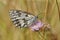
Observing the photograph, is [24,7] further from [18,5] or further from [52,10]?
[52,10]

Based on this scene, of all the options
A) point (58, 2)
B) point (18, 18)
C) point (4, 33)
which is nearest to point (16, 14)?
point (18, 18)

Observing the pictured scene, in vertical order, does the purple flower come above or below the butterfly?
below

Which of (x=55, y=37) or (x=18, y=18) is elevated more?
(x=18, y=18)

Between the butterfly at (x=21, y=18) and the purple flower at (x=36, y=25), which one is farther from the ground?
the butterfly at (x=21, y=18)

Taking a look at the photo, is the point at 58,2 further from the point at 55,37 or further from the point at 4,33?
the point at 4,33

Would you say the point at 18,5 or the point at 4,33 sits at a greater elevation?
the point at 18,5

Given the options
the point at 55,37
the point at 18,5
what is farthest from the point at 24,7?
the point at 55,37
